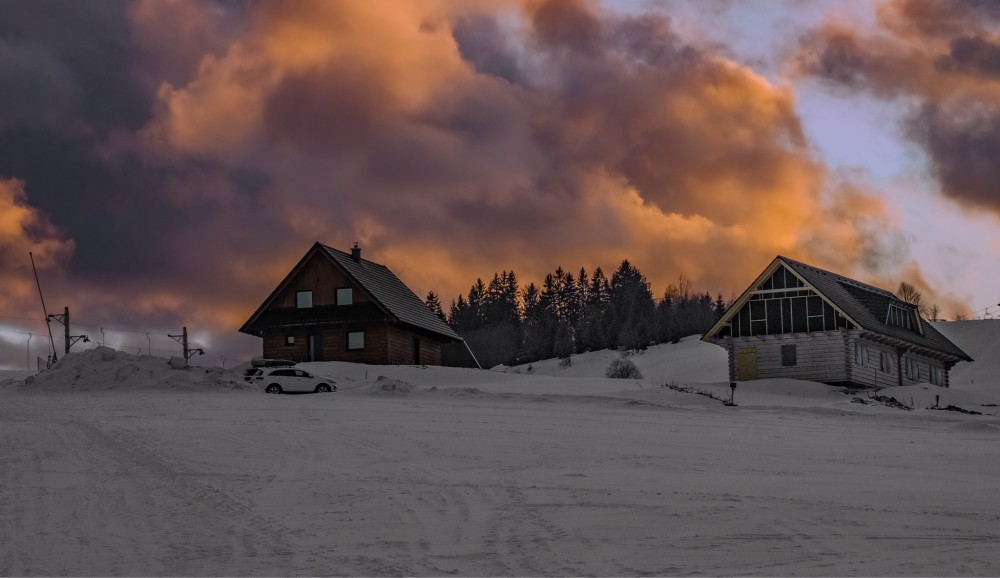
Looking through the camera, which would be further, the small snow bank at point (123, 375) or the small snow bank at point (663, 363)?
the small snow bank at point (663, 363)

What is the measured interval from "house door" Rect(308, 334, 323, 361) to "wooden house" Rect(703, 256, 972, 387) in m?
21.0

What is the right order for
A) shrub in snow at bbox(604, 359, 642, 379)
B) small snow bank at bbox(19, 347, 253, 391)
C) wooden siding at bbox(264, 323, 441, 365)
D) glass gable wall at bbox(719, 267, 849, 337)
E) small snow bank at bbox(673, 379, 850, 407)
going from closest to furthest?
small snow bank at bbox(19, 347, 253, 391) < small snow bank at bbox(673, 379, 850, 407) < glass gable wall at bbox(719, 267, 849, 337) < wooden siding at bbox(264, 323, 441, 365) < shrub in snow at bbox(604, 359, 642, 379)

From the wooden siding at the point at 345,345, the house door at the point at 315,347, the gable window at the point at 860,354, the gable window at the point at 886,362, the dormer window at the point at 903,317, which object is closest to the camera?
the gable window at the point at 860,354

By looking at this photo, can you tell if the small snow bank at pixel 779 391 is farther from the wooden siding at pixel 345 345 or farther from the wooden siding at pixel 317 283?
the wooden siding at pixel 317 283

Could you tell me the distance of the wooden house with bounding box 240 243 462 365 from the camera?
60.2 meters

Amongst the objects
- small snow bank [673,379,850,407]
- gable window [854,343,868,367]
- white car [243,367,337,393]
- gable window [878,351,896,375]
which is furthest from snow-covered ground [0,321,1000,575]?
gable window [878,351,896,375]

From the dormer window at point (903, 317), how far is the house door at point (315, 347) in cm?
3064

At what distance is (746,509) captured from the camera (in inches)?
620

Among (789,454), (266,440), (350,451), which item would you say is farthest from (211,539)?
(789,454)

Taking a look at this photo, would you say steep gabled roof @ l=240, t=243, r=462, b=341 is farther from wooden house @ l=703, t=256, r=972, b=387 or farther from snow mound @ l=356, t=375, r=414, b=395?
wooden house @ l=703, t=256, r=972, b=387

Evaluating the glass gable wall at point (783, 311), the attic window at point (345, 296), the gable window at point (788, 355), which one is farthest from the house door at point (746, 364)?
the attic window at point (345, 296)

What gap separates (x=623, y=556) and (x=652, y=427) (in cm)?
1657

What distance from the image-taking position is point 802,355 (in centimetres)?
5550

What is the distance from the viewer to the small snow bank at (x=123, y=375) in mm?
46062
